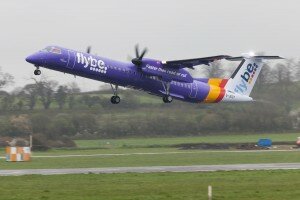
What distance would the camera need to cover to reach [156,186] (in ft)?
109

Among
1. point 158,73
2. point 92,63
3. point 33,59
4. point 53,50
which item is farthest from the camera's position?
point 158,73

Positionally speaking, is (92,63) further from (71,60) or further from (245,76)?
(245,76)

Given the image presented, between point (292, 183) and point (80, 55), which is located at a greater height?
point (80, 55)

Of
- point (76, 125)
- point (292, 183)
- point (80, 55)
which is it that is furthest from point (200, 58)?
point (76, 125)

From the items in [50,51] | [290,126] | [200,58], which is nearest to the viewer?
[50,51]

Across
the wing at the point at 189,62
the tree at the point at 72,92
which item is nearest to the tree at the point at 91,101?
the tree at the point at 72,92

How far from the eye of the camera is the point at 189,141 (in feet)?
287

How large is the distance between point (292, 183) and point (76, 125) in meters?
60.7

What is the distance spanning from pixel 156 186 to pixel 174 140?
58035mm

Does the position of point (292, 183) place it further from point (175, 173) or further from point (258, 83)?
point (258, 83)

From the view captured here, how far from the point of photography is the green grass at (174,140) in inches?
3414

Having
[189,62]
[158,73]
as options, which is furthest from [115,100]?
[189,62]

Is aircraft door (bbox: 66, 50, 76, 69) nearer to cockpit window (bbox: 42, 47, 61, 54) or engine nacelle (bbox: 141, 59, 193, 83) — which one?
cockpit window (bbox: 42, 47, 61, 54)

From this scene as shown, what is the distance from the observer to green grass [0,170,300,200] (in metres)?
29.1
